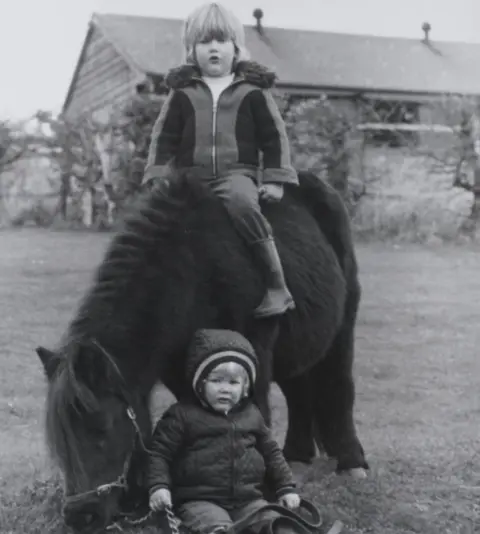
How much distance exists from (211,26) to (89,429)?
1901mm

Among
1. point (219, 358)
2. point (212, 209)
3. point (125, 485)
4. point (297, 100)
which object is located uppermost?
point (297, 100)

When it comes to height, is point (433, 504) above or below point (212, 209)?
below

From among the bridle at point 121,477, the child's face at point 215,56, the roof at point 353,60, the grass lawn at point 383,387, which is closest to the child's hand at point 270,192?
the child's face at point 215,56

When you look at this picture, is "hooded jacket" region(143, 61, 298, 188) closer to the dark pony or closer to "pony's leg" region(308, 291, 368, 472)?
the dark pony

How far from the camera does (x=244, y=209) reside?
13.0 feet

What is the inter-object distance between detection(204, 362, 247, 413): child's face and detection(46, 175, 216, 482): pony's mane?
1.61ft

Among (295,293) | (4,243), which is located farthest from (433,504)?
(4,243)

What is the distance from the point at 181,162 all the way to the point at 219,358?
112 centimetres

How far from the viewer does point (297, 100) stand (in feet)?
43.8

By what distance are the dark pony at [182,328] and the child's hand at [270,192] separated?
0.77ft

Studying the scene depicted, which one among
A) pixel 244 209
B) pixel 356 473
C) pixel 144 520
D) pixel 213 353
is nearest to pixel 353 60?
pixel 356 473

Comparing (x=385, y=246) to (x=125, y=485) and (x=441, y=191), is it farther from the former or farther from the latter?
(x=125, y=485)

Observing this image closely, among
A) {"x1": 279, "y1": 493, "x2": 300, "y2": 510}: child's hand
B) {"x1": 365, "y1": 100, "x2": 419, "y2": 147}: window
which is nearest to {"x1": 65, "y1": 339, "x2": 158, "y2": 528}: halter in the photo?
{"x1": 279, "y1": 493, "x2": 300, "y2": 510}: child's hand

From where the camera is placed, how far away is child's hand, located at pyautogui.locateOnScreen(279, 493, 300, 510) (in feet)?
11.9
